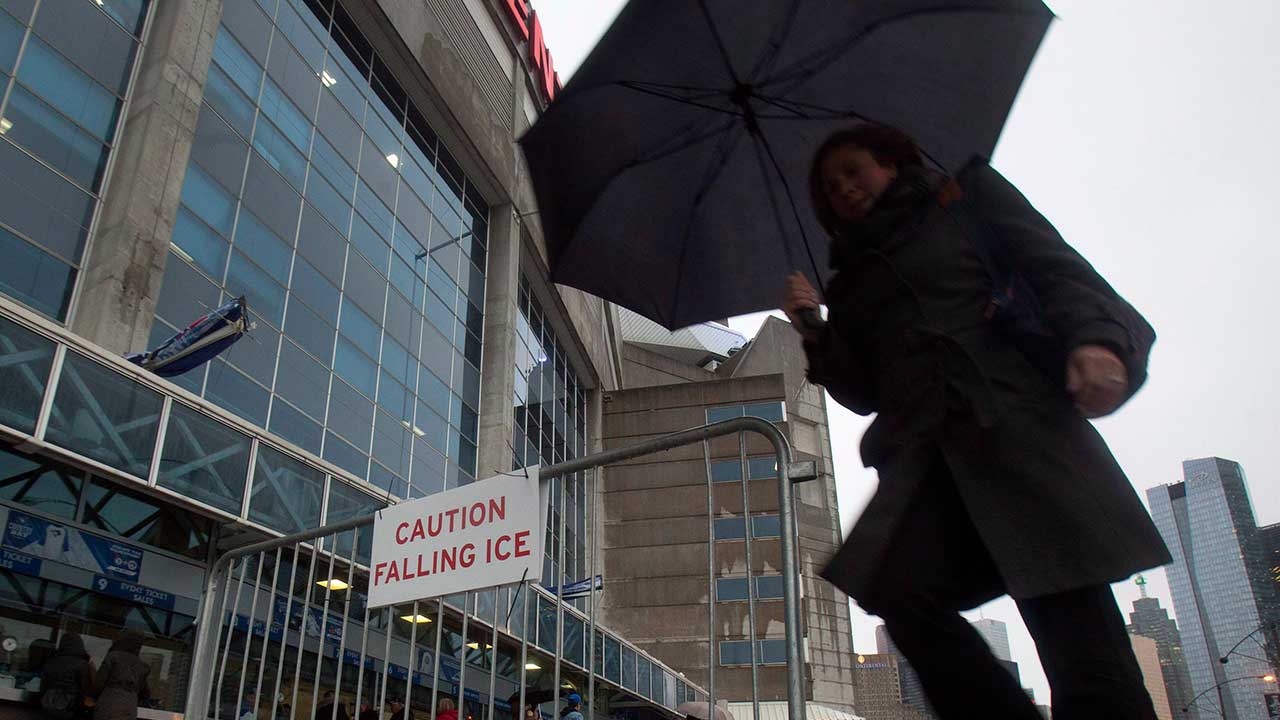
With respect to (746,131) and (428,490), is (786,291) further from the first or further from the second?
(428,490)

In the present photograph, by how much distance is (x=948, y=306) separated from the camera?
5.91ft

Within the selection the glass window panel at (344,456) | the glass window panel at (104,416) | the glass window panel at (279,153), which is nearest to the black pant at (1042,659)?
the glass window panel at (104,416)

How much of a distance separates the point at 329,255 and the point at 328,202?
1208 mm

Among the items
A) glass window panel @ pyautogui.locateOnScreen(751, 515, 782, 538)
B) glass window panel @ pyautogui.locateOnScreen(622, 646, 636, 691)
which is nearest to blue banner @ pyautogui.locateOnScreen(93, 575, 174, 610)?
glass window panel @ pyautogui.locateOnScreen(622, 646, 636, 691)

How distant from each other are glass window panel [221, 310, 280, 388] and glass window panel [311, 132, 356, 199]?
167 inches

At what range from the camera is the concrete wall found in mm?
39094

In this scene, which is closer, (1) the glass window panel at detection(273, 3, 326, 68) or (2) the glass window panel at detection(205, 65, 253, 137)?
(2) the glass window panel at detection(205, 65, 253, 137)

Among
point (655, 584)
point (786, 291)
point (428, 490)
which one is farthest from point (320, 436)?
point (655, 584)

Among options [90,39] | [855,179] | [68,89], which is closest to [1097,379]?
[855,179]

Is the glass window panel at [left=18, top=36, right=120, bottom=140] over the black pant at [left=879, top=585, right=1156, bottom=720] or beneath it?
over

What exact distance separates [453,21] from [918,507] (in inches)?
949

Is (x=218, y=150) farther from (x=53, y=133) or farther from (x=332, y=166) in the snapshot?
(x=332, y=166)

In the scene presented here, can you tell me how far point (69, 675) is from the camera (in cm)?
743

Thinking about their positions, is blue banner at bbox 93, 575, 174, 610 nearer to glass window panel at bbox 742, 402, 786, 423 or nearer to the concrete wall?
the concrete wall
